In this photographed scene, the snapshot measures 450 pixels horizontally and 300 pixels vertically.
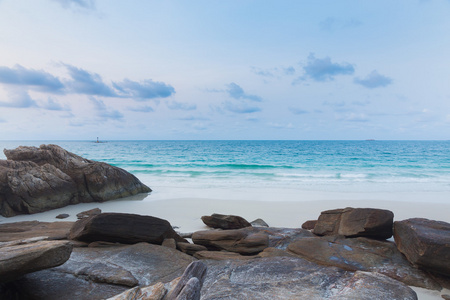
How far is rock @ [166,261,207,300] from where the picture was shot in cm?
245

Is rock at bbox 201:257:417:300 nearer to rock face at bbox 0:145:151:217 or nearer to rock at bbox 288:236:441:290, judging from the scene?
rock at bbox 288:236:441:290

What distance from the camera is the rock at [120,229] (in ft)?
17.6

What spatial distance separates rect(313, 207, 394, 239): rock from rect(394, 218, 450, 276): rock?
0.56 m

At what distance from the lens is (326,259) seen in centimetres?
501

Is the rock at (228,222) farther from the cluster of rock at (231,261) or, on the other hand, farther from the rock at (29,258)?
the rock at (29,258)

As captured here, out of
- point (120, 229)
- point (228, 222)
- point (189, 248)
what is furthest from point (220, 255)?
point (228, 222)

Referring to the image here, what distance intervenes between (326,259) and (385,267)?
0.95 m

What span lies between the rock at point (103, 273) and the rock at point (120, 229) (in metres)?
0.35

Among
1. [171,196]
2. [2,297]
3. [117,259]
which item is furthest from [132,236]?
[171,196]

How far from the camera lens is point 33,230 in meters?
6.58

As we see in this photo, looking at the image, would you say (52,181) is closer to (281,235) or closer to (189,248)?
(189,248)

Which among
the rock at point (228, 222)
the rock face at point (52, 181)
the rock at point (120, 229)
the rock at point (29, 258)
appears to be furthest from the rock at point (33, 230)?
the rock at point (228, 222)

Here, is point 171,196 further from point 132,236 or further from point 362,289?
point 362,289

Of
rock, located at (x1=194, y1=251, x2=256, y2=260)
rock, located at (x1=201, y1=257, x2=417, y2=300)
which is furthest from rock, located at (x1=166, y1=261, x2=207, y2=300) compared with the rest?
rock, located at (x1=194, y1=251, x2=256, y2=260)
